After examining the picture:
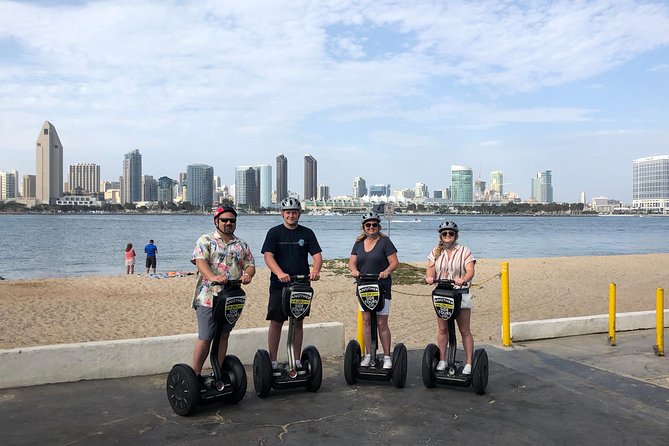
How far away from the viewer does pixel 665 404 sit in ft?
19.1

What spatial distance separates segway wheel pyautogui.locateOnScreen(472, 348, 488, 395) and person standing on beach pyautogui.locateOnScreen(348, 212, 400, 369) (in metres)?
0.87

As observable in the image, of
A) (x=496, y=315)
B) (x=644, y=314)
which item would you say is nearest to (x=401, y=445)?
(x=644, y=314)

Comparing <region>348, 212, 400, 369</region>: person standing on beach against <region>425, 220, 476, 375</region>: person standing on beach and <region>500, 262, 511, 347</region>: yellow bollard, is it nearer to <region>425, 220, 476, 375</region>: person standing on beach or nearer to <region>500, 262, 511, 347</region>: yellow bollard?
<region>425, 220, 476, 375</region>: person standing on beach

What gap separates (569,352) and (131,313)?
34.9 ft

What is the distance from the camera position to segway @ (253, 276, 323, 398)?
19.3ft

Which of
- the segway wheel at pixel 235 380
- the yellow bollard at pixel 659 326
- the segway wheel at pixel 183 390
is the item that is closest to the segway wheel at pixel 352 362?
the segway wheel at pixel 235 380

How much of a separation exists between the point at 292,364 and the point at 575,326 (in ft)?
16.7

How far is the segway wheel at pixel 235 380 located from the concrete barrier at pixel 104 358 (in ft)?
4.20

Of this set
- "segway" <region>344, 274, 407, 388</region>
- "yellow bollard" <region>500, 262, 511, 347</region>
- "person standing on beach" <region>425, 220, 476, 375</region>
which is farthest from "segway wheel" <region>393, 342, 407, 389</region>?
"yellow bollard" <region>500, 262, 511, 347</region>

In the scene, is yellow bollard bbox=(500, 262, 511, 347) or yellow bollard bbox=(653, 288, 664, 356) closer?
yellow bollard bbox=(653, 288, 664, 356)

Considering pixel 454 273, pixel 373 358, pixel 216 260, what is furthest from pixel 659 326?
pixel 216 260

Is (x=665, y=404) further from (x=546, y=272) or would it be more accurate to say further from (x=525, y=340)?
(x=546, y=272)

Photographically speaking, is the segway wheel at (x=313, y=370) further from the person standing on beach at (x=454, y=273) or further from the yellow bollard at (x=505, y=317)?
the yellow bollard at (x=505, y=317)

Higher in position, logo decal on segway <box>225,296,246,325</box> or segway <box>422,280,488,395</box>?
logo decal on segway <box>225,296,246,325</box>
